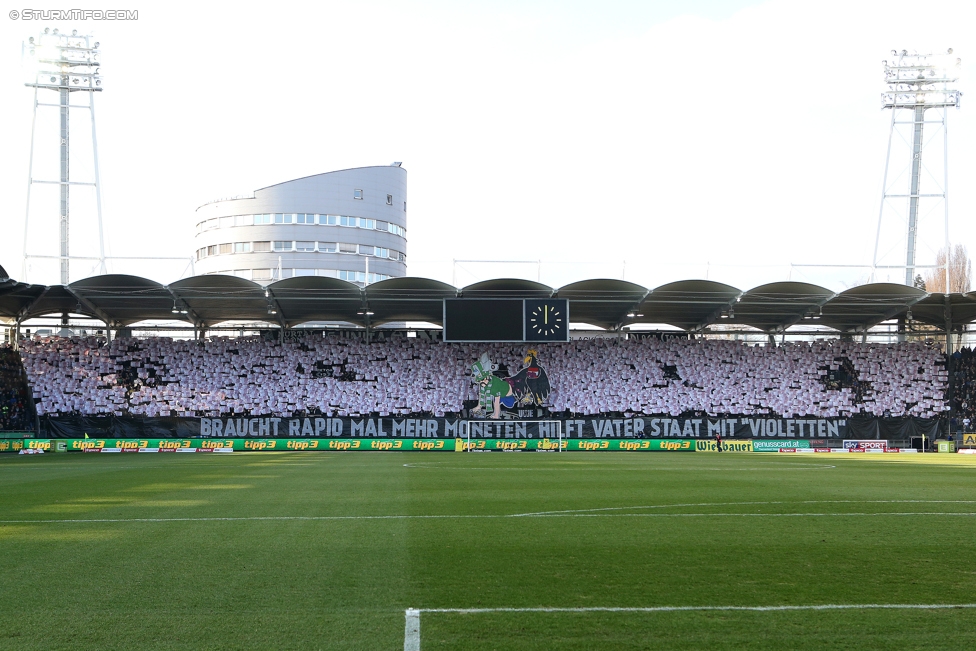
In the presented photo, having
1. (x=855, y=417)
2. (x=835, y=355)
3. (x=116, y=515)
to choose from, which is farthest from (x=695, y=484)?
(x=835, y=355)

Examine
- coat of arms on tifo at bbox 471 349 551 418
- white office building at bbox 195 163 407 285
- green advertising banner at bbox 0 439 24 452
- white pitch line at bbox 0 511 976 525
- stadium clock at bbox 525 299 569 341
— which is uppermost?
white office building at bbox 195 163 407 285

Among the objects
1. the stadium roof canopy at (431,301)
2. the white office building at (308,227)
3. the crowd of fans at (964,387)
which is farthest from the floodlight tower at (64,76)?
the crowd of fans at (964,387)

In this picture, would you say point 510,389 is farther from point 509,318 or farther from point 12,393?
point 12,393

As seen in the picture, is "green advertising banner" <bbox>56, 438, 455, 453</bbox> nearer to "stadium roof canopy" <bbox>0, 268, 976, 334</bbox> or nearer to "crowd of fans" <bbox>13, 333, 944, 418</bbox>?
"crowd of fans" <bbox>13, 333, 944, 418</bbox>

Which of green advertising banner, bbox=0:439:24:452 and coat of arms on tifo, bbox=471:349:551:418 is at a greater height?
coat of arms on tifo, bbox=471:349:551:418

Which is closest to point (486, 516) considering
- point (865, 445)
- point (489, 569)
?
point (489, 569)

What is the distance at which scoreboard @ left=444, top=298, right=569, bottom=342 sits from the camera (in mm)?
44406

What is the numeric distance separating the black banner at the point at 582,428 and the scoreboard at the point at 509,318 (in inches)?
189

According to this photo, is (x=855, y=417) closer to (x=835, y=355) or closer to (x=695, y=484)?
(x=835, y=355)

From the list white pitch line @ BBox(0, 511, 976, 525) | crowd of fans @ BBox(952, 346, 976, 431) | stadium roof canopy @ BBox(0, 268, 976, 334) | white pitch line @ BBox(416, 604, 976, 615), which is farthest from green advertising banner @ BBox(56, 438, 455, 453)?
white pitch line @ BBox(416, 604, 976, 615)

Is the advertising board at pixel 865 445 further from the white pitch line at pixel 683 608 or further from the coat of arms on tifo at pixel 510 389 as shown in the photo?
the white pitch line at pixel 683 608

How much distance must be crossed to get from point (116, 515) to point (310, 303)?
33796 mm

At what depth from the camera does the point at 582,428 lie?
4525 centimetres

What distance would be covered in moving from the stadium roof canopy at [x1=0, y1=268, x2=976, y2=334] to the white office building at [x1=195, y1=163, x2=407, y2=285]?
34.8 meters
